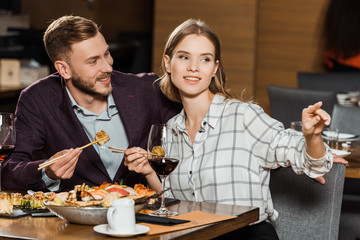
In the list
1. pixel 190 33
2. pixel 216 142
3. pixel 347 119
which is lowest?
pixel 347 119

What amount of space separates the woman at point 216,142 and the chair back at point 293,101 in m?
1.94

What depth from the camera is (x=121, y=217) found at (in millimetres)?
1601

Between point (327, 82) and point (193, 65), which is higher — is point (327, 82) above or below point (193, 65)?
below

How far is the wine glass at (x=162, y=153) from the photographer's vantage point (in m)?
1.86

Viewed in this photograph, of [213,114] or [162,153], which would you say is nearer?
[162,153]

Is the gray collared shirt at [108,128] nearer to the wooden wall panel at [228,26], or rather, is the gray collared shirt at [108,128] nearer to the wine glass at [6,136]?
the wine glass at [6,136]

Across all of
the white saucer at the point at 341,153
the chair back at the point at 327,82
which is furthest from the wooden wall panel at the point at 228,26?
the white saucer at the point at 341,153

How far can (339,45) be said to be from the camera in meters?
5.98

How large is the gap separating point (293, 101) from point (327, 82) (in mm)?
933

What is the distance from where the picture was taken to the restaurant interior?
2.45 m

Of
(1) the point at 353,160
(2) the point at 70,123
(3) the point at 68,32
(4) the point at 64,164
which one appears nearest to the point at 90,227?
(4) the point at 64,164

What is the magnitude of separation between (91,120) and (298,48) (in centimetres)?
434

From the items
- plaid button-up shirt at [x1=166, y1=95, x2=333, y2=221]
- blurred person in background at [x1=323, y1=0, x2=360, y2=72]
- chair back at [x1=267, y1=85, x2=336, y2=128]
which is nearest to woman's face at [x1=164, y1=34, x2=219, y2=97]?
plaid button-up shirt at [x1=166, y1=95, x2=333, y2=221]

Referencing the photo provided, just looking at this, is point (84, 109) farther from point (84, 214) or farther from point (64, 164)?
point (84, 214)
